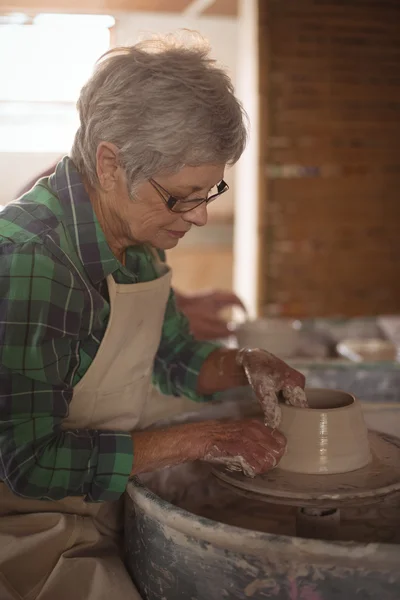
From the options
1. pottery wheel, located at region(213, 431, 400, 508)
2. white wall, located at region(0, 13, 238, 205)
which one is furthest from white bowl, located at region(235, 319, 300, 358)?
white wall, located at region(0, 13, 238, 205)

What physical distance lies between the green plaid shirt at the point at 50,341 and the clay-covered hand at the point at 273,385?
290mm

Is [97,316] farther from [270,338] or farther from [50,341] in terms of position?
[270,338]

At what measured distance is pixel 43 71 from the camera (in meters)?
4.96

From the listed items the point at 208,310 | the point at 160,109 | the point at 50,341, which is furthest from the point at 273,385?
the point at 208,310

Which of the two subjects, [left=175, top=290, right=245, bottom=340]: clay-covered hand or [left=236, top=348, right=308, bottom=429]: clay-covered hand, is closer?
[left=236, top=348, right=308, bottom=429]: clay-covered hand

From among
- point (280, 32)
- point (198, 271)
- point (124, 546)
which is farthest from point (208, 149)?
point (198, 271)

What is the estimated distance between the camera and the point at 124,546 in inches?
52.9

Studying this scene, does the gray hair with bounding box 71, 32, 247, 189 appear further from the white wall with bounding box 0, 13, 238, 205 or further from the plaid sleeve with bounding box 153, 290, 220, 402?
the white wall with bounding box 0, 13, 238, 205

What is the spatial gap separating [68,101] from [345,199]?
2.14 meters

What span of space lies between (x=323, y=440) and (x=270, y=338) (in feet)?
3.95

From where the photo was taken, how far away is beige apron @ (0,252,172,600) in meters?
1.20

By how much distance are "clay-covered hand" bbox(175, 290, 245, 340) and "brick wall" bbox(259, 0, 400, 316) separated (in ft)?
5.55

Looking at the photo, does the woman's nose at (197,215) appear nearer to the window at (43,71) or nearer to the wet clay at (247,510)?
the wet clay at (247,510)

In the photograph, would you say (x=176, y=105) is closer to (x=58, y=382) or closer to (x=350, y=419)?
(x=58, y=382)
